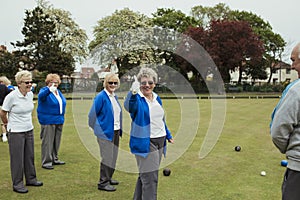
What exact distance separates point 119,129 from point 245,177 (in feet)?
8.56

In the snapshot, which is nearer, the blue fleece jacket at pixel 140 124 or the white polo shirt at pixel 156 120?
the blue fleece jacket at pixel 140 124

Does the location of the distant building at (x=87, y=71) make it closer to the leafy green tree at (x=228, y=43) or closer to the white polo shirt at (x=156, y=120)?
the white polo shirt at (x=156, y=120)

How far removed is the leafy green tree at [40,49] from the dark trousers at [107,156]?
36945mm

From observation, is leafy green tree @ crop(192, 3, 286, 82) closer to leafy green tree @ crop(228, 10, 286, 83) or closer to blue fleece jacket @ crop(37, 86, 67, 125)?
leafy green tree @ crop(228, 10, 286, 83)

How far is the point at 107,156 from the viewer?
5.54m

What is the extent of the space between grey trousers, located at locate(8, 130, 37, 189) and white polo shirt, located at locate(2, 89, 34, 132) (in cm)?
11

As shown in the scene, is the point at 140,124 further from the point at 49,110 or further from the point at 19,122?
the point at 49,110

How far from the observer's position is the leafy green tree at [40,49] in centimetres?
4081

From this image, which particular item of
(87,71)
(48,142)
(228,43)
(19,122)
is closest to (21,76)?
(19,122)

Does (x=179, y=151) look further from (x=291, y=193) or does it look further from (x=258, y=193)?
(x=291, y=193)

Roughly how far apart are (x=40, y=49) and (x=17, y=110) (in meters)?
37.6

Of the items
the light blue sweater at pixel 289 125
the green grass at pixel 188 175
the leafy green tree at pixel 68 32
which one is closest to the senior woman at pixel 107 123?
the green grass at pixel 188 175

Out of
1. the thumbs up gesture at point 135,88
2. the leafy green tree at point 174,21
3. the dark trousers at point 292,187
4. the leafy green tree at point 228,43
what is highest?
the leafy green tree at point 174,21

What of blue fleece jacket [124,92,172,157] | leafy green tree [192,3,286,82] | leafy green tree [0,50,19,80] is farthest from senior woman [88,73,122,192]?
leafy green tree [192,3,286,82]
